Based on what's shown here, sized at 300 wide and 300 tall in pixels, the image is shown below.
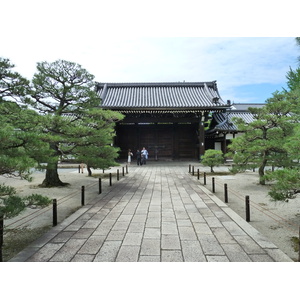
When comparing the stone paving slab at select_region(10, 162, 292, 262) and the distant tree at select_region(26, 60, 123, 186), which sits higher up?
the distant tree at select_region(26, 60, 123, 186)

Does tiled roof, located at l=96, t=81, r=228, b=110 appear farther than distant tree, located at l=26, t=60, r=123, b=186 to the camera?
Yes

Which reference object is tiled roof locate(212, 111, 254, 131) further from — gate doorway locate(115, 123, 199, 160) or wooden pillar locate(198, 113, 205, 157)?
gate doorway locate(115, 123, 199, 160)

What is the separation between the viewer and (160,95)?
21.0 m

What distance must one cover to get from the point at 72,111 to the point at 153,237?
638 centimetres

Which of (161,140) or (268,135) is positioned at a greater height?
(161,140)

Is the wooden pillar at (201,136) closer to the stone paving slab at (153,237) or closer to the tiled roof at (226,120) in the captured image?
the tiled roof at (226,120)

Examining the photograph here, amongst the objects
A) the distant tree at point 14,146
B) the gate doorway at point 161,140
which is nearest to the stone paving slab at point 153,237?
the distant tree at point 14,146

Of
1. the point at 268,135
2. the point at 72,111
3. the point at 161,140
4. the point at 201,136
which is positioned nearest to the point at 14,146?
the point at 72,111

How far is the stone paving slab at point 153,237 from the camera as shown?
121 inches

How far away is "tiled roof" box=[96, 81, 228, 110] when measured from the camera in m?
17.8

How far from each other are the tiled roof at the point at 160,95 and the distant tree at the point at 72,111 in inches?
345

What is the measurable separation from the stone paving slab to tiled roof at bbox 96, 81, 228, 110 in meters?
12.8

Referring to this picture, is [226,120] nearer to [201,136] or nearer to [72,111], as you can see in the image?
[201,136]

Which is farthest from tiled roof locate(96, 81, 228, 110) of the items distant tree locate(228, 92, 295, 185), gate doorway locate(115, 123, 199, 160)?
distant tree locate(228, 92, 295, 185)
